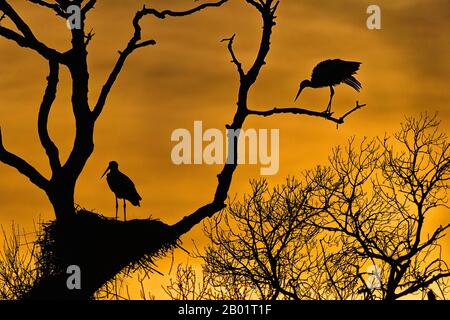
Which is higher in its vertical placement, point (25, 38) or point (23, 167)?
point (25, 38)

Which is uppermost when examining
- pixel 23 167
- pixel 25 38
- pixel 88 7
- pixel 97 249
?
pixel 88 7

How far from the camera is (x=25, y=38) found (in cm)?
1246

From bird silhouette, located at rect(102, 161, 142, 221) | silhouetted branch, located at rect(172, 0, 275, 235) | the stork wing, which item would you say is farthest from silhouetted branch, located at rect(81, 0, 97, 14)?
the stork wing

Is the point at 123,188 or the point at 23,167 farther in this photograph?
the point at 123,188

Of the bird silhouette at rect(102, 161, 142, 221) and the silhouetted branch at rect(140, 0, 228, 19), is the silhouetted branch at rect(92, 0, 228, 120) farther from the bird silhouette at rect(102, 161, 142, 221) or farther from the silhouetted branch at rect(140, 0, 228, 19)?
the bird silhouette at rect(102, 161, 142, 221)

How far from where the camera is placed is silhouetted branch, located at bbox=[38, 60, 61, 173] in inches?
489

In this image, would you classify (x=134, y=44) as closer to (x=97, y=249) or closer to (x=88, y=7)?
(x=88, y=7)

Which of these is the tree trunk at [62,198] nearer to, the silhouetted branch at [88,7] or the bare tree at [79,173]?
the bare tree at [79,173]

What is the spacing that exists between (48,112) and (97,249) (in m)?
1.98

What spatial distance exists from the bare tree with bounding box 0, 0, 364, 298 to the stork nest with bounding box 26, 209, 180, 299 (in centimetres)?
1

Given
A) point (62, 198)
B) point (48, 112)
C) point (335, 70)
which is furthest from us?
point (335, 70)

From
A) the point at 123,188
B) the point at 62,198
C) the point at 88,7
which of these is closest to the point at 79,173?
the point at 62,198

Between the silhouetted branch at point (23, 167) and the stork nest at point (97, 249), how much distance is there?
0.62 meters

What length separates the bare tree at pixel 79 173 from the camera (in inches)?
479
